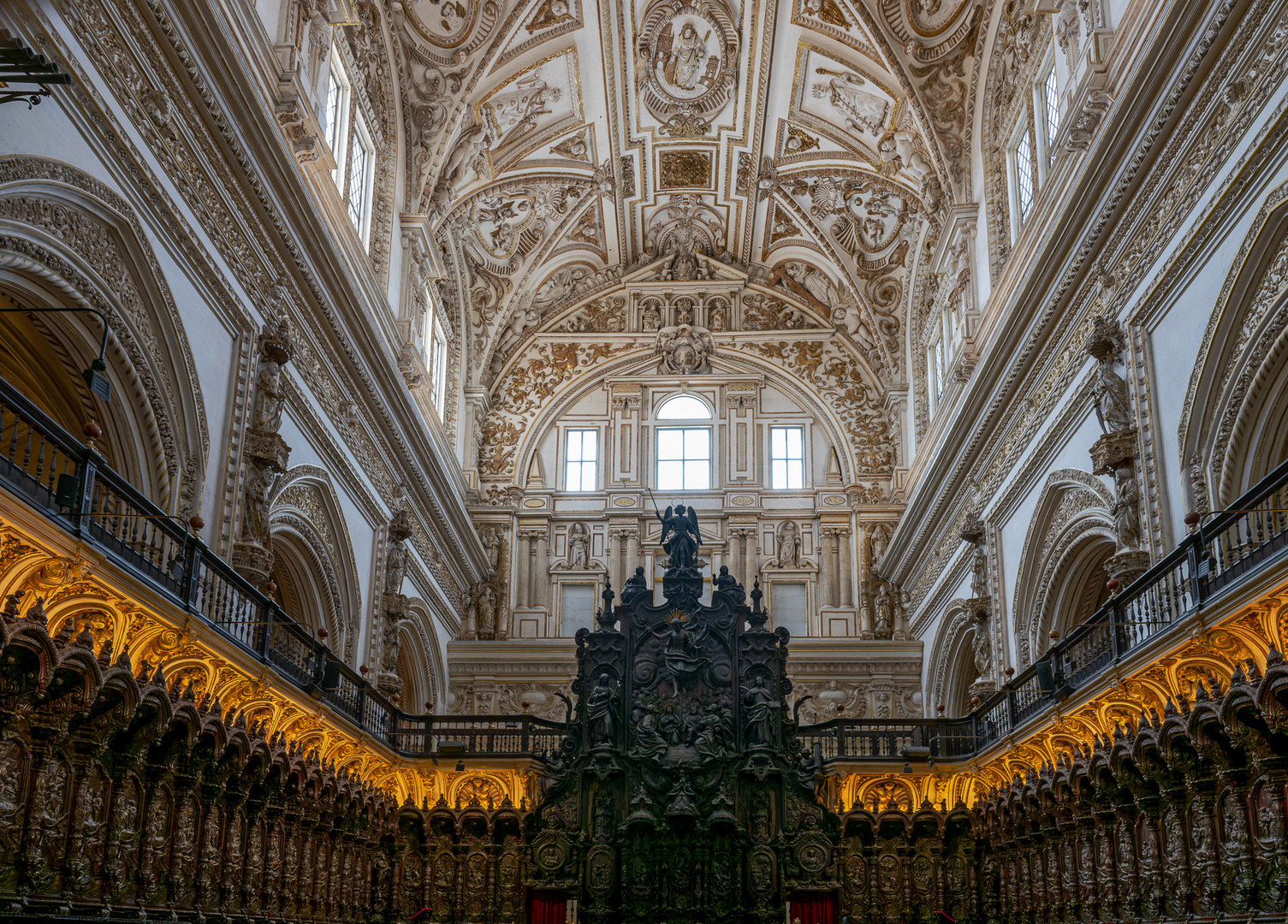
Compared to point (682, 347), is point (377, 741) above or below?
below

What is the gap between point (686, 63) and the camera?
29953mm

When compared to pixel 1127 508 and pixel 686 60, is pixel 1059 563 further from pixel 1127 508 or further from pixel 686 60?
pixel 686 60

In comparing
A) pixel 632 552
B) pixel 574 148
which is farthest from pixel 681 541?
pixel 574 148

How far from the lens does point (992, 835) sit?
21.3 m

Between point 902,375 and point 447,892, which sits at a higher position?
point 902,375

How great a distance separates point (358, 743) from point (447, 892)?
4024mm

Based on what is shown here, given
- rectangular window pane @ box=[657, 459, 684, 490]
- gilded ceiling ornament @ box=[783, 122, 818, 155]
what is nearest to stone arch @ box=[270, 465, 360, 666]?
rectangular window pane @ box=[657, 459, 684, 490]

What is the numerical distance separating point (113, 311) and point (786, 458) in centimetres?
2364

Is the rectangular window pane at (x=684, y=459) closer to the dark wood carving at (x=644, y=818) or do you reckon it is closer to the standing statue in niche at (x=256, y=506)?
the dark wood carving at (x=644, y=818)

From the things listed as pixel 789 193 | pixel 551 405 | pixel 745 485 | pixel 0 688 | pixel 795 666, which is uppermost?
pixel 789 193

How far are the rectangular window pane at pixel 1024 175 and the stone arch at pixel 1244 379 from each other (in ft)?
25.9

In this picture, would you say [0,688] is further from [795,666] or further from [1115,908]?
[795,666]

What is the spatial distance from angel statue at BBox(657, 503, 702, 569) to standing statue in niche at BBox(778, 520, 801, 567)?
7380mm

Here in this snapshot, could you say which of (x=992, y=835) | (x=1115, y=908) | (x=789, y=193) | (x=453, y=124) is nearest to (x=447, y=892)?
(x=992, y=835)
